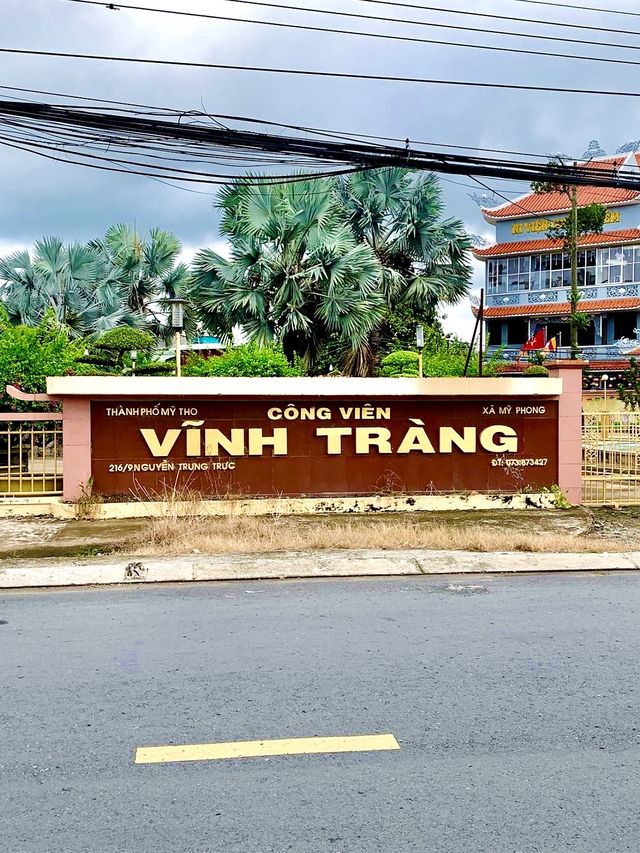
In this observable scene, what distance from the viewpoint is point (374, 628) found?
6.72 metres

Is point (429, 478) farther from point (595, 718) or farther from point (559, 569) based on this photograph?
point (595, 718)

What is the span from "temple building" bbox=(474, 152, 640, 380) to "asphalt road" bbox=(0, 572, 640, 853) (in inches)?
1455

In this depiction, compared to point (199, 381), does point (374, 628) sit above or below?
below

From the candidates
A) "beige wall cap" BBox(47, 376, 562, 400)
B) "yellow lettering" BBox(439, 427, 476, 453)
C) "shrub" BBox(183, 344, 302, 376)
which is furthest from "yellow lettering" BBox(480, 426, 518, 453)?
"shrub" BBox(183, 344, 302, 376)

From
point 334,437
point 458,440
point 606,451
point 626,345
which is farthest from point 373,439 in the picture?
point 626,345

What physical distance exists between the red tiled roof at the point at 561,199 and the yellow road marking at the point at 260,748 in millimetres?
41477

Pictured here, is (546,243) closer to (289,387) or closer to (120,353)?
(120,353)

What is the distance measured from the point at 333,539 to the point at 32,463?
543cm

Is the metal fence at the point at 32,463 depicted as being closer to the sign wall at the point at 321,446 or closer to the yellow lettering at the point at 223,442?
the sign wall at the point at 321,446

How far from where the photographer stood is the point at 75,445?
42.7ft

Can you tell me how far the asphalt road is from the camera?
3637 mm

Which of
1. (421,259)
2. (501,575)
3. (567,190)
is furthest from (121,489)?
(567,190)

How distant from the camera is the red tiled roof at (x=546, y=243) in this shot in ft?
144

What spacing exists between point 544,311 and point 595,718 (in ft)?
143
